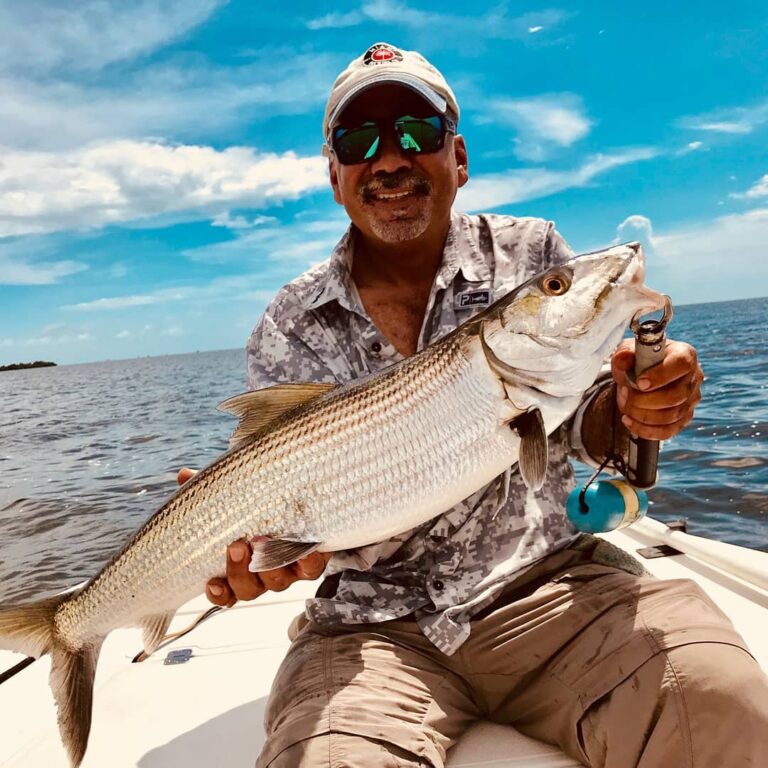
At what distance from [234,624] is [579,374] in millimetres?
3170

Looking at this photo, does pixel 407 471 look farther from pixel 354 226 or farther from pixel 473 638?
pixel 354 226

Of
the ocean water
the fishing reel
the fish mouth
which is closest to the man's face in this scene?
the fish mouth

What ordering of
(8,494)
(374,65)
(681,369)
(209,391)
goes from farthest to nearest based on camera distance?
(209,391)
(8,494)
(374,65)
(681,369)

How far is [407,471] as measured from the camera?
2.74m

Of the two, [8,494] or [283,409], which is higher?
[283,409]

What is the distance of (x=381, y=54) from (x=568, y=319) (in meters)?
2.19

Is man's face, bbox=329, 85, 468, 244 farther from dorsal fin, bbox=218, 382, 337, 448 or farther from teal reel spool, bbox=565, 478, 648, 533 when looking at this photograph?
teal reel spool, bbox=565, 478, 648, 533

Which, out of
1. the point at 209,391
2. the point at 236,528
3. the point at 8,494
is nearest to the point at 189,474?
the point at 236,528

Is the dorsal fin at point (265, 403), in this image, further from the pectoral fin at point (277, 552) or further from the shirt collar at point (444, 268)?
the shirt collar at point (444, 268)

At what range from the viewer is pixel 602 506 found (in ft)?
9.94

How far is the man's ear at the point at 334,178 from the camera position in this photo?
407 centimetres

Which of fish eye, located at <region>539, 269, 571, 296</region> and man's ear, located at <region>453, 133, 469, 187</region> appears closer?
fish eye, located at <region>539, 269, 571, 296</region>

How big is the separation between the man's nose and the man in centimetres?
1

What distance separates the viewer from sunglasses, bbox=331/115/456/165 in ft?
12.1
